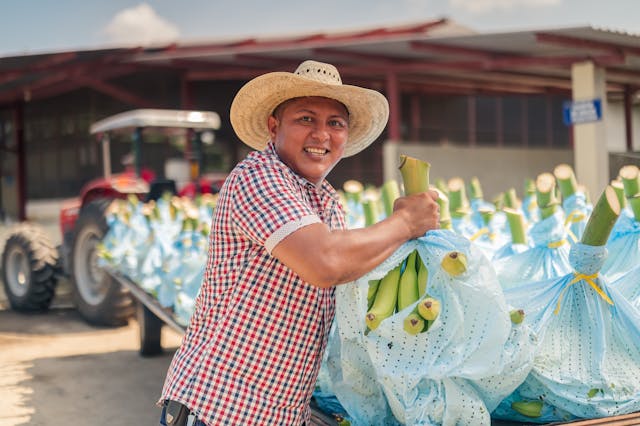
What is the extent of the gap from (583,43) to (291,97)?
10195 millimetres

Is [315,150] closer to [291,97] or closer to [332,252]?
[291,97]

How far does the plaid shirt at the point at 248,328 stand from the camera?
1838 mm

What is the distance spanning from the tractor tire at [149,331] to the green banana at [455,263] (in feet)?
13.3

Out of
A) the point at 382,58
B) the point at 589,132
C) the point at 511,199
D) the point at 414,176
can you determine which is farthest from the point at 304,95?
the point at 382,58

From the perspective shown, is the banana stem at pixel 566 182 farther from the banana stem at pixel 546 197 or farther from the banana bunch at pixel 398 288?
the banana bunch at pixel 398 288

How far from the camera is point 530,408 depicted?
1.99 m

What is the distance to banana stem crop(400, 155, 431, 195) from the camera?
189 centimetres

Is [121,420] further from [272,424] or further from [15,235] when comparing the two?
[15,235]

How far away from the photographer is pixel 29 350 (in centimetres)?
597

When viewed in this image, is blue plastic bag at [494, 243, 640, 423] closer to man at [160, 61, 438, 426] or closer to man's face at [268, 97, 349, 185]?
man at [160, 61, 438, 426]

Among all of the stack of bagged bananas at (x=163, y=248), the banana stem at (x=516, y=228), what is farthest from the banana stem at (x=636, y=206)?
the stack of bagged bananas at (x=163, y=248)

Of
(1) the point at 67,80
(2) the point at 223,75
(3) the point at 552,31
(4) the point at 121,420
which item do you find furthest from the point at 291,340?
(1) the point at 67,80

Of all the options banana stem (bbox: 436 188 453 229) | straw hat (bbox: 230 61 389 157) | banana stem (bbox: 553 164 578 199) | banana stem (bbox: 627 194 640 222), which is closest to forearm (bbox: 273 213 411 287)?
straw hat (bbox: 230 61 389 157)

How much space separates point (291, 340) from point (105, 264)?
4158 millimetres
